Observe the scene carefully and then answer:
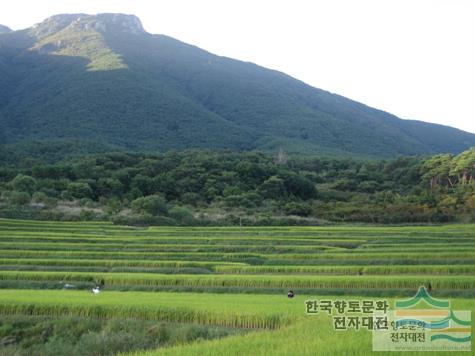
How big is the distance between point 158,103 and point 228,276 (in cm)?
11216

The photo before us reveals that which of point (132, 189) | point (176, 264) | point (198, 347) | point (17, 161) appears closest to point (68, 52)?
point (17, 161)

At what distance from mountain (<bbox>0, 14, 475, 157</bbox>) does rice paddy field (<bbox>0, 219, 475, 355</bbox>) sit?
69.8 m

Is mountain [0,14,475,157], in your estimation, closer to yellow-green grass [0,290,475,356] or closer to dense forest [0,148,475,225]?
dense forest [0,148,475,225]

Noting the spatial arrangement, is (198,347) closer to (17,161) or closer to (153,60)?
(17,161)

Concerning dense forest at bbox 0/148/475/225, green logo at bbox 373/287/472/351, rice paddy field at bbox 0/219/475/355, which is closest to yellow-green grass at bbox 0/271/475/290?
rice paddy field at bbox 0/219/475/355

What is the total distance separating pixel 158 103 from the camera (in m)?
133

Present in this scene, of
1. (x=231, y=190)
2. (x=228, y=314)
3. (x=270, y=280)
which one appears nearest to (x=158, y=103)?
(x=231, y=190)

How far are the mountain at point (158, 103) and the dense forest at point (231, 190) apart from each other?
28.2m

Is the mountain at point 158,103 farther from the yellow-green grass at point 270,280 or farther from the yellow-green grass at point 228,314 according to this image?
the yellow-green grass at point 228,314

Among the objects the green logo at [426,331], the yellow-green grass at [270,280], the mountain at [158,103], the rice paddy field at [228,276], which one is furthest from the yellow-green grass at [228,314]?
the mountain at [158,103]

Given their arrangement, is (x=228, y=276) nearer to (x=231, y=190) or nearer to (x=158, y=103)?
(x=231, y=190)

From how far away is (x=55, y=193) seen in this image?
64688 millimetres

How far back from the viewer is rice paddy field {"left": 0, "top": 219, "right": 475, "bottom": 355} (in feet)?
46.8

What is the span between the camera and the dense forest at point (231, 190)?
57969mm
